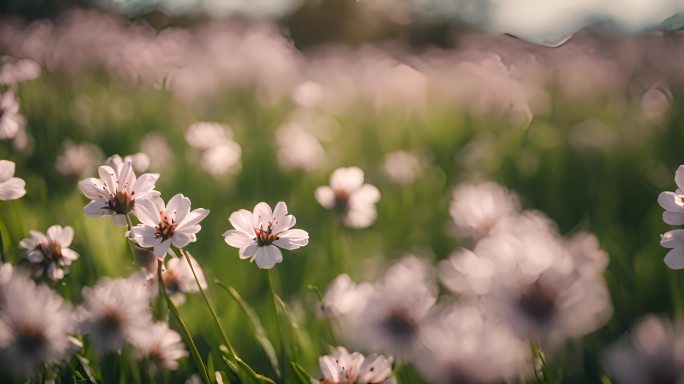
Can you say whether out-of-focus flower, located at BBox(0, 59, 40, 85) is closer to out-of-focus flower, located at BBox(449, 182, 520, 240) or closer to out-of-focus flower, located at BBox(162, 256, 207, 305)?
out-of-focus flower, located at BBox(162, 256, 207, 305)

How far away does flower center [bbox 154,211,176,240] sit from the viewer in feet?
2.43

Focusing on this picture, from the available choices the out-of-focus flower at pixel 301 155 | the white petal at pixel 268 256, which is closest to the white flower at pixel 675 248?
the white petal at pixel 268 256

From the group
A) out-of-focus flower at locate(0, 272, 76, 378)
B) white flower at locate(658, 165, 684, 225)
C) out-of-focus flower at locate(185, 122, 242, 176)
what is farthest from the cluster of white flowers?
out-of-focus flower at locate(185, 122, 242, 176)

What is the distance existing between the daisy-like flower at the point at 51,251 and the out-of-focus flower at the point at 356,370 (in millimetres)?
474

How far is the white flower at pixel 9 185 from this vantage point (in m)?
0.83

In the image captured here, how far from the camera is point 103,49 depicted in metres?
3.67

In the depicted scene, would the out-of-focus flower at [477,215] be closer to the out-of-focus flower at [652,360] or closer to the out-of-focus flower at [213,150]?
the out-of-focus flower at [652,360]

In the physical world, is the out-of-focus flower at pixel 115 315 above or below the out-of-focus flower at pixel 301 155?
above

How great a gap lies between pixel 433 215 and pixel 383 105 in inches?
76.1

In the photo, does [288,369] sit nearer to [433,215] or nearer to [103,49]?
[433,215]

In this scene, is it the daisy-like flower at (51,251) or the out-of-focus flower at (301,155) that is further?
the out-of-focus flower at (301,155)

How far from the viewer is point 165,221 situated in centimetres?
75

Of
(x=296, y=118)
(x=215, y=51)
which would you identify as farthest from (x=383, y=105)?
(x=215, y=51)

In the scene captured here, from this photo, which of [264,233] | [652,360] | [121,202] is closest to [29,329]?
[121,202]
